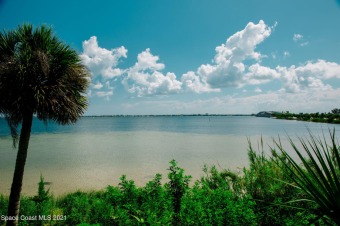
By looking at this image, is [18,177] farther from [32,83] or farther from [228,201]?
[228,201]

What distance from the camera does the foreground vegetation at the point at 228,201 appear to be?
8.37 ft

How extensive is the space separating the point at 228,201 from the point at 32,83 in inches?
221

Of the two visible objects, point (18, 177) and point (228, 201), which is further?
point (18, 177)

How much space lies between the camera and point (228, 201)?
4.23 m

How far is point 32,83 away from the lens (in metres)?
5.99

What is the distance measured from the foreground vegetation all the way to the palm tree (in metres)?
2.12

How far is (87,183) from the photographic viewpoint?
14.0 m

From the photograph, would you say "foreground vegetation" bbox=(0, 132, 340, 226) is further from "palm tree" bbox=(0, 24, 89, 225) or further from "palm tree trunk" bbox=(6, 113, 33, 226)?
"palm tree" bbox=(0, 24, 89, 225)

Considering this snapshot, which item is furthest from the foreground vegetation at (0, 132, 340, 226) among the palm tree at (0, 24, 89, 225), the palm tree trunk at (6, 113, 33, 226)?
the palm tree at (0, 24, 89, 225)

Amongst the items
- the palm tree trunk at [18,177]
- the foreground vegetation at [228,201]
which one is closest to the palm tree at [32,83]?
the palm tree trunk at [18,177]

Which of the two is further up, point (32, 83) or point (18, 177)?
point (32, 83)

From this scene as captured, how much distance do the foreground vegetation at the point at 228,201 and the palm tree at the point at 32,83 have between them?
2.12m

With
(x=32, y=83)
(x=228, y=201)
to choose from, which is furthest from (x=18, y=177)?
(x=228, y=201)

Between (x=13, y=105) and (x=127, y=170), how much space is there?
1236 cm
